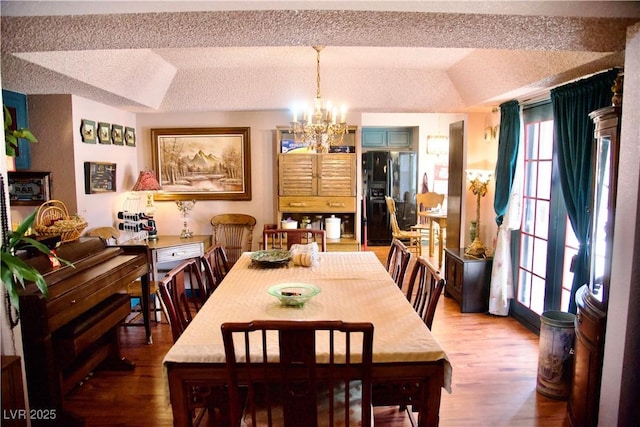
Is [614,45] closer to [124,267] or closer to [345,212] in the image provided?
[345,212]

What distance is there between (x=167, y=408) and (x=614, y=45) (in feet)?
10.5

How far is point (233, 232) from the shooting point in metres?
4.68

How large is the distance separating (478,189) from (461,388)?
209 cm

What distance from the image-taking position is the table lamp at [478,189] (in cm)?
402

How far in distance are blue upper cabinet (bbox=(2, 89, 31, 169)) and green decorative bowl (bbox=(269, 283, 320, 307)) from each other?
2.61 meters

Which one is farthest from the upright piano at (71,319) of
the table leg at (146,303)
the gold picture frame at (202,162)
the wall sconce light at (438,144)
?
the wall sconce light at (438,144)

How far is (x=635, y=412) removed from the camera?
72.4 inches

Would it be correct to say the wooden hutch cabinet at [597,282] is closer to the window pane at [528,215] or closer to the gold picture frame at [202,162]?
the window pane at [528,215]

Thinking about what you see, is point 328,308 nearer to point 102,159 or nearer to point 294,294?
point 294,294

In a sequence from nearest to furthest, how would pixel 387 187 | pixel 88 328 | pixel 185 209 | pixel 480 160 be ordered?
1. pixel 88 328
2. pixel 480 160
3. pixel 185 209
4. pixel 387 187

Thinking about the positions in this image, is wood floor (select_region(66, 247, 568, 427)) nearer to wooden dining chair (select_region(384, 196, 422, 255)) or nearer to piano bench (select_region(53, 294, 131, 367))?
piano bench (select_region(53, 294, 131, 367))

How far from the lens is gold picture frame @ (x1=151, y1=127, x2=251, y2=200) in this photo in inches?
181

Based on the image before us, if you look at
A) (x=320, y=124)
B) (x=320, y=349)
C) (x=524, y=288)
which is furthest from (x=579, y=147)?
(x=320, y=349)

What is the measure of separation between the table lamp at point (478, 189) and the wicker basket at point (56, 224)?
3.50 m
